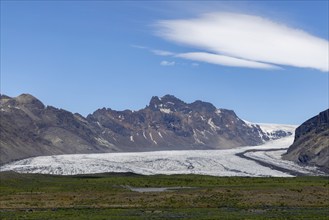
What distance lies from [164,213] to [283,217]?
1202cm

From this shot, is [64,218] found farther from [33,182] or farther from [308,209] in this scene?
[33,182]

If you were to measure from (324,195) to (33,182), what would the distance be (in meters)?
51.3

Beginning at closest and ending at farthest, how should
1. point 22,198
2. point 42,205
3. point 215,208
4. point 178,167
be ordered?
point 215,208 → point 42,205 → point 22,198 → point 178,167

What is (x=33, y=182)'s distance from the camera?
355ft

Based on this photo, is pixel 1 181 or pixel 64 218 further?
pixel 1 181

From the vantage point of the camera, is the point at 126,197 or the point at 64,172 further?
the point at 64,172

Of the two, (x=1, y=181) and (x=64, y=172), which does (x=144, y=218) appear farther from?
(x=64, y=172)

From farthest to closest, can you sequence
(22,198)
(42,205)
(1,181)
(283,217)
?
1. (1,181)
2. (22,198)
3. (42,205)
4. (283,217)

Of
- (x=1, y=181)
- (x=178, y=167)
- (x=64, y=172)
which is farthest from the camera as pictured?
(x=178, y=167)

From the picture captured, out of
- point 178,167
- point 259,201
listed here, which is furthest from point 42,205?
point 178,167

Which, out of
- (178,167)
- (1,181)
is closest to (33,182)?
(1,181)

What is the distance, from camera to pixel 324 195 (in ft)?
268

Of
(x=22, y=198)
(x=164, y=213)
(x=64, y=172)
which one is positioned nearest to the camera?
(x=164, y=213)

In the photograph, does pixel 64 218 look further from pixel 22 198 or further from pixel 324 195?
pixel 324 195
